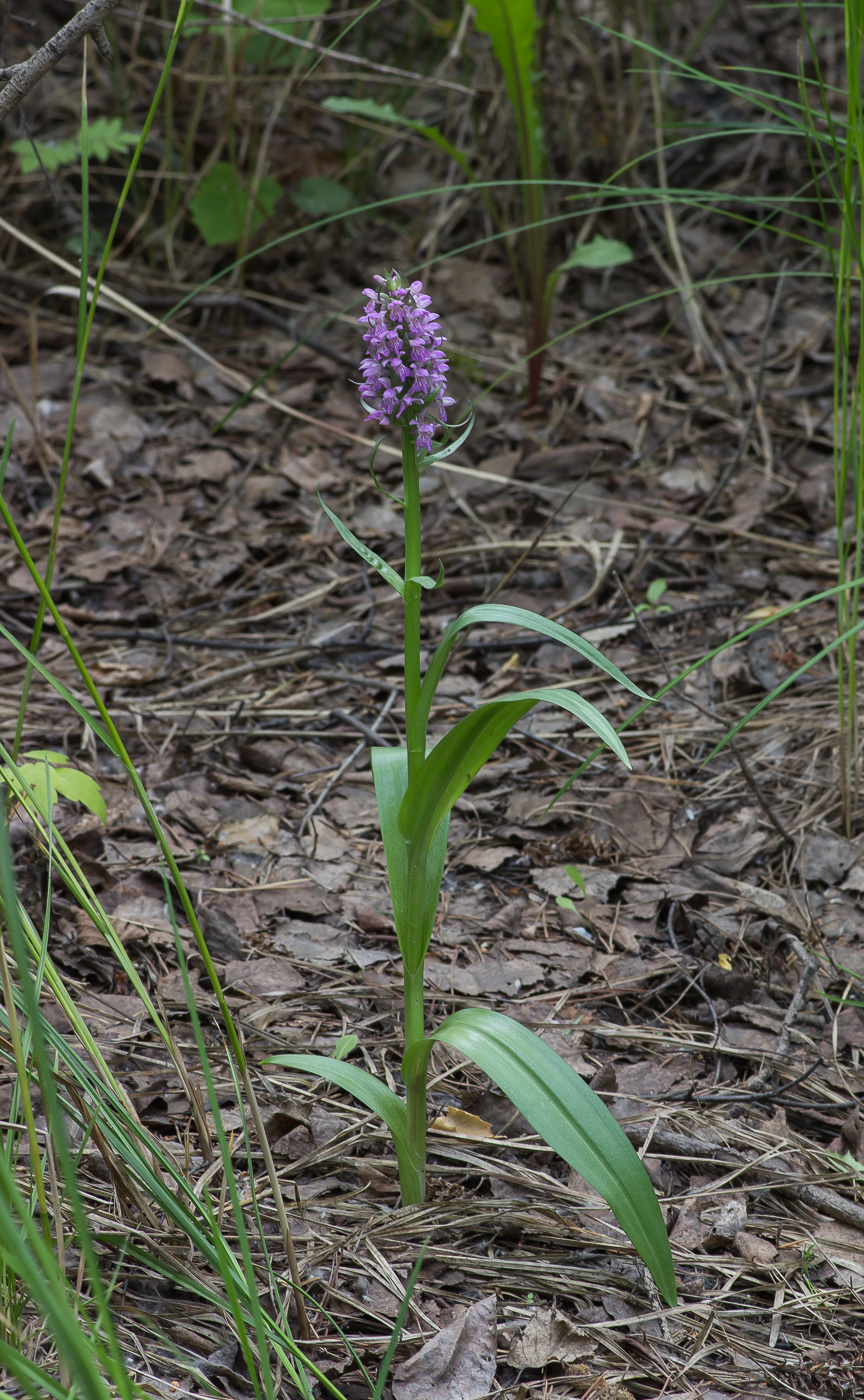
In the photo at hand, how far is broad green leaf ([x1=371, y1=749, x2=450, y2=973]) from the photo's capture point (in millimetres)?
1152

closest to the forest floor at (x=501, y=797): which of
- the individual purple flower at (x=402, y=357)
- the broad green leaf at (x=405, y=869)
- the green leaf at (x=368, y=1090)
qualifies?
the green leaf at (x=368, y=1090)

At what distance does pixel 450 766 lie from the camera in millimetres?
1092

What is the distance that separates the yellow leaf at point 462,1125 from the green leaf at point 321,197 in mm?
2913

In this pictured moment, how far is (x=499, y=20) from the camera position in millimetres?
2803

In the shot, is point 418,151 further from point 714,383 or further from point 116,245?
point 714,383

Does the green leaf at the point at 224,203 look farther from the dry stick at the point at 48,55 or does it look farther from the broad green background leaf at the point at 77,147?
the dry stick at the point at 48,55

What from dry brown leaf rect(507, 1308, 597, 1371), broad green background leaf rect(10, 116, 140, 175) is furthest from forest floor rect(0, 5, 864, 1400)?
broad green background leaf rect(10, 116, 140, 175)

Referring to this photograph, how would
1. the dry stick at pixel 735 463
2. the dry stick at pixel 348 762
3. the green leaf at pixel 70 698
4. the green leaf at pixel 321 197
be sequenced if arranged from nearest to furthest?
the green leaf at pixel 70 698
the dry stick at pixel 348 762
the dry stick at pixel 735 463
the green leaf at pixel 321 197

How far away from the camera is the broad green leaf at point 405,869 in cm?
115

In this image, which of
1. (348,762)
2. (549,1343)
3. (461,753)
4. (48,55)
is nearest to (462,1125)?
(549,1343)

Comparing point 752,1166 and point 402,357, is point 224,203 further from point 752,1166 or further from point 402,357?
point 752,1166

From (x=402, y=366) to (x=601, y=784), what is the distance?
3.73 feet

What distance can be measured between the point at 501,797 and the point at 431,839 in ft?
2.79

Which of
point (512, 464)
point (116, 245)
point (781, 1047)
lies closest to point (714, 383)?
point (512, 464)
